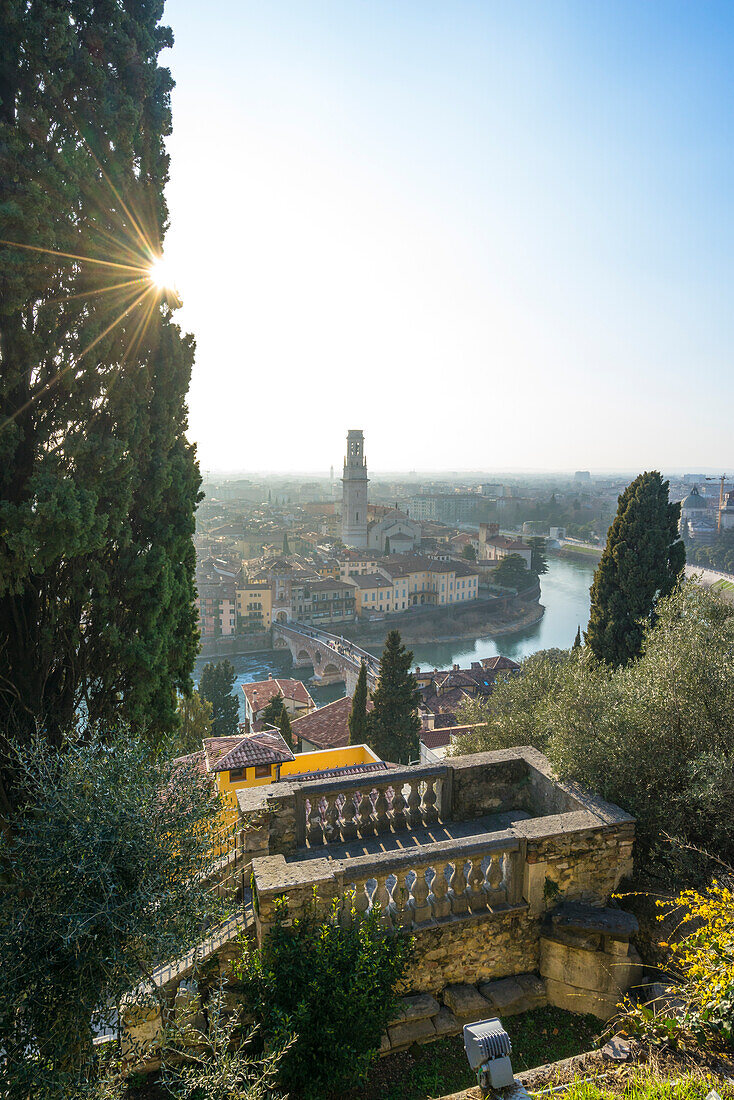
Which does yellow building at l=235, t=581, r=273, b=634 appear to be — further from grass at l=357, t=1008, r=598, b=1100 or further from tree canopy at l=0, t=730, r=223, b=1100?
tree canopy at l=0, t=730, r=223, b=1100

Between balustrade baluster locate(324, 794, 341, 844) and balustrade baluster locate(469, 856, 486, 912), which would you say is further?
balustrade baluster locate(324, 794, 341, 844)

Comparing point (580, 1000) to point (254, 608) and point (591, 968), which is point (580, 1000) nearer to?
point (591, 968)

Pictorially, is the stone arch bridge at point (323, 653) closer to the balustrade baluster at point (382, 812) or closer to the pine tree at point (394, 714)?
the pine tree at point (394, 714)

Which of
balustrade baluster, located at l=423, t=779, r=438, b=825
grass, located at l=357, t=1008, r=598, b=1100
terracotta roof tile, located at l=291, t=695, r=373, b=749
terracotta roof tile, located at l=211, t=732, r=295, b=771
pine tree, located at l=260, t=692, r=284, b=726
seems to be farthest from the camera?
pine tree, located at l=260, t=692, r=284, b=726

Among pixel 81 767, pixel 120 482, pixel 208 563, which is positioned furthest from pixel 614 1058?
pixel 208 563

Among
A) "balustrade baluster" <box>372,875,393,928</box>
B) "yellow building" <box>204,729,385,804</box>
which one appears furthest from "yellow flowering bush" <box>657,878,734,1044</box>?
"yellow building" <box>204,729,385,804</box>

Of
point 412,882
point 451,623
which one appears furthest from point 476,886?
point 451,623
